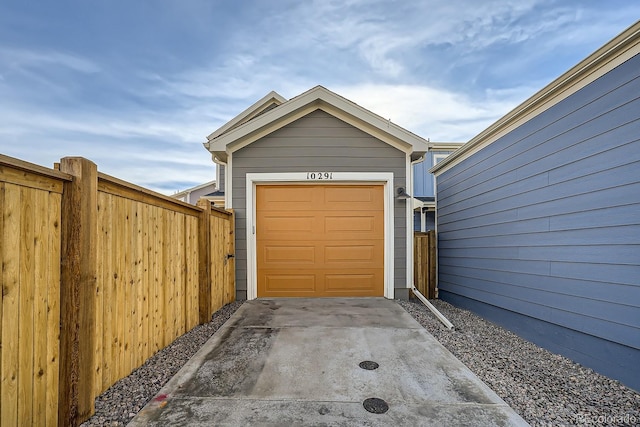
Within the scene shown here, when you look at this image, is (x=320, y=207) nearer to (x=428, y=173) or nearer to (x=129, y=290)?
(x=129, y=290)

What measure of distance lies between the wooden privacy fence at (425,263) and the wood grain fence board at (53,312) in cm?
580

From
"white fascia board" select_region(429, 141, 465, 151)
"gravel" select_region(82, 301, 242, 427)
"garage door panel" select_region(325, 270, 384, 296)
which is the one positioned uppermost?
"white fascia board" select_region(429, 141, 465, 151)

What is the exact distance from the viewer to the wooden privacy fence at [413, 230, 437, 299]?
6.50 metres

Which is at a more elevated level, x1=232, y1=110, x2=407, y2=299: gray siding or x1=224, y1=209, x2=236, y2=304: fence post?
x1=232, y1=110, x2=407, y2=299: gray siding

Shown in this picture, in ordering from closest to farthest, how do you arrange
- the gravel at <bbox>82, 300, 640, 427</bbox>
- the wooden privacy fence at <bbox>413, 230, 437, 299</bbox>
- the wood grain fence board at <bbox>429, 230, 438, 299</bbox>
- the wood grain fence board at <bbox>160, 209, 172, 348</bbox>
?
the gravel at <bbox>82, 300, 640, 427</bbox>
the wood grain fence board at <bbox>160, 209, 172, 348</bbox>
the wooden privacy fence at <bbox>413, 230, 437, 299</bbox>
the wood grain fence board at <bbox>429, 230, 438, 299</bbox>

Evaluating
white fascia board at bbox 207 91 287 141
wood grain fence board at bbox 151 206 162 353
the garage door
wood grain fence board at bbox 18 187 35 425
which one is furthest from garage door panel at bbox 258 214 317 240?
white fascia board at bbox 207 91 287 141

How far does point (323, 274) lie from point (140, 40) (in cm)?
635

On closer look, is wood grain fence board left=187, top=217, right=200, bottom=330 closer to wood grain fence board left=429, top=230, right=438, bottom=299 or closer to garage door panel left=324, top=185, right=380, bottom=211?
garage door panel left=324, top=185, right=380, bottom=211

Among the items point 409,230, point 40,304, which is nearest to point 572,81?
point 409,230

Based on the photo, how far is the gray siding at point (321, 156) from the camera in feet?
18.6

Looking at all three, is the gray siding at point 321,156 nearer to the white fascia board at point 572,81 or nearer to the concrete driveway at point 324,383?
the white fascia board at point 572,81

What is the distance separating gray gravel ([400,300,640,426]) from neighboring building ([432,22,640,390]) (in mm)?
184

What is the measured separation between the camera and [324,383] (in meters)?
2.56

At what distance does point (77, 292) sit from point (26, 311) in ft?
0.93
